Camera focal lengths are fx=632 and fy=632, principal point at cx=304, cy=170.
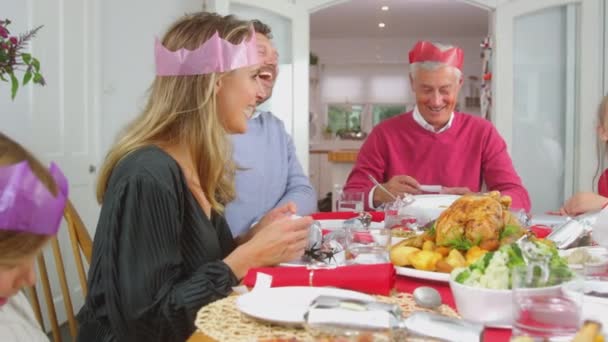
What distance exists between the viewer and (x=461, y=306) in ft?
2.97

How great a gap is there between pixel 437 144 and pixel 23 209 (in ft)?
7.26

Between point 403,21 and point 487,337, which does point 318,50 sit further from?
point 487,337

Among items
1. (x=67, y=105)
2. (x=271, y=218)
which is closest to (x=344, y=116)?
(x=67, y=105)

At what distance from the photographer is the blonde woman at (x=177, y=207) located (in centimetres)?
121

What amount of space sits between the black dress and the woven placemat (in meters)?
0.22

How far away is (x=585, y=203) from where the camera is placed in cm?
204

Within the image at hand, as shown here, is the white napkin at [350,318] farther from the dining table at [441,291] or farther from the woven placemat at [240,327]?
the dining table at [441,291]

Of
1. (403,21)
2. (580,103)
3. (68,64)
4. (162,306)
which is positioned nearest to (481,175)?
(580,103)

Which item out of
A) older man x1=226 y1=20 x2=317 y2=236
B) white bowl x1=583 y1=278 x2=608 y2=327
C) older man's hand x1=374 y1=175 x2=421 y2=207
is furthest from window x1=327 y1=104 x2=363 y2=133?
white bowl x1=583 y1=278 x2=608 y2=327

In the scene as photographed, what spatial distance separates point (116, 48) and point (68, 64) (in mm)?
641

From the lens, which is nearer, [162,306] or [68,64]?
[162,306]

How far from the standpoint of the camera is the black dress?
3.93 feet

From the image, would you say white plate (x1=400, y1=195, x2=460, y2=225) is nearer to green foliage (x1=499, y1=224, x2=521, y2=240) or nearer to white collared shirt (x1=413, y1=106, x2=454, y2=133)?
green foliage (x1=499, y1=224, x2=521, y2=240)

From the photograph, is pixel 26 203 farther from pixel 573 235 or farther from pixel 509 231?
pixel 573 235
